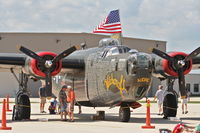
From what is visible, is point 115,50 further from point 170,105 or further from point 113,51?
point 170,105

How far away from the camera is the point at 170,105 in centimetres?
2045

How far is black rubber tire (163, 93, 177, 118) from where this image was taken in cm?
2038

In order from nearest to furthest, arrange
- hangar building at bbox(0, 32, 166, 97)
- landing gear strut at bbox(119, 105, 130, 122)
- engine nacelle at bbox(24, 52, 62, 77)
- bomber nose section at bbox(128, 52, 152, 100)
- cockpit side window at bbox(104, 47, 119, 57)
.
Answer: bomber nose section at bbox(128, 52, 152, 100) → landing gear strut at bbox(119, 105, 130, 122) → cockpit side window at bbox(104, 47, 119, 57) → engine nacelle at bbox(24, 52, 62, 77) → hangar building at bbox(0, 32, 166, 97)

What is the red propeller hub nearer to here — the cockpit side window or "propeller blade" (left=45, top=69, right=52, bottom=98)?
the cockpit side window

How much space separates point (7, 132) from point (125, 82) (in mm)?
5574

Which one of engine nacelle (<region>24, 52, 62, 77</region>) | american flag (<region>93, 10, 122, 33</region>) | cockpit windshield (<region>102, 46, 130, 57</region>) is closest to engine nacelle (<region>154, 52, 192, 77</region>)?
cockpit windshield (<region>102, 46, 130, 57</region>)

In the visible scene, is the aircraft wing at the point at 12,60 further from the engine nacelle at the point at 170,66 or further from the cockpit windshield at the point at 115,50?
the engine nacelle at the point at 170,66

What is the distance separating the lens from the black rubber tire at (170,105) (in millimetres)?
20375

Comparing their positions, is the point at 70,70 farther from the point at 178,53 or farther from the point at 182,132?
the point at 182,132

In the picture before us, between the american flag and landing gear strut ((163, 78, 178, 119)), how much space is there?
6567 mm

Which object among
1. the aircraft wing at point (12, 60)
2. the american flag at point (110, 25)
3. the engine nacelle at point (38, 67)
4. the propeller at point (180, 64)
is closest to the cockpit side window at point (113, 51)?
the propeller at point (180, 64)

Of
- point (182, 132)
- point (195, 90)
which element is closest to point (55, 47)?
point (195, 90)

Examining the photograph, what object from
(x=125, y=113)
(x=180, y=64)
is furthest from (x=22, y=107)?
(x=180, y=64)

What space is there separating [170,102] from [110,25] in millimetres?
7728
